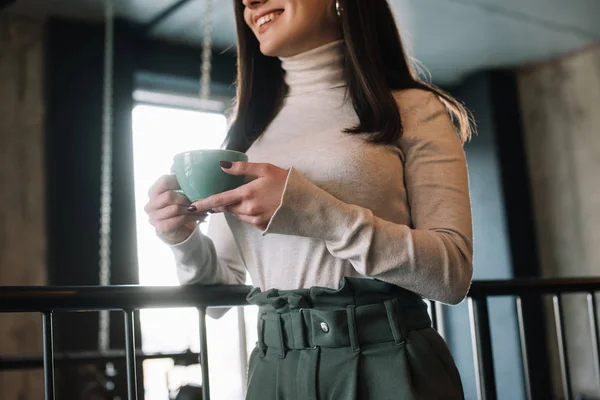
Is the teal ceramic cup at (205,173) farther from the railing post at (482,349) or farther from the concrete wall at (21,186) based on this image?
Result: the concrete wall at (21,186)

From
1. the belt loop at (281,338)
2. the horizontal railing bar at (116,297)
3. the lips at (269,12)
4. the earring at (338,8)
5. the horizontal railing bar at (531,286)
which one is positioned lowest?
the belt loop at (281,338)

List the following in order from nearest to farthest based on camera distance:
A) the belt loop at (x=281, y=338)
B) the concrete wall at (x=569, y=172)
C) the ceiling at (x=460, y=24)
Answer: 1. the belt loop at (x=281, y=338)
2. the ceiling at (x=460, y=24)
3. the concrete wall at (x=569, y=172)

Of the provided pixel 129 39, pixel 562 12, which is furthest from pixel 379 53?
pixel 562 12

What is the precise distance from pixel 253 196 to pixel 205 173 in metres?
0.07

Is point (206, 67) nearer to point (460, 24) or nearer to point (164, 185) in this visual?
point (460, 24)

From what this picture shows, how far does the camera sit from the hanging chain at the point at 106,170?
3861mm

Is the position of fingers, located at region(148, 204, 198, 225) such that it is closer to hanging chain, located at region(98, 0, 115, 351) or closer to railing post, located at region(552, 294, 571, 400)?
railing post, located at region(552, 294, 571, 400)

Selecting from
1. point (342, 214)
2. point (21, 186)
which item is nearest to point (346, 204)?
point (342, 214)

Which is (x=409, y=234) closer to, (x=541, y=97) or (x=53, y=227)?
(x=53, y=227)

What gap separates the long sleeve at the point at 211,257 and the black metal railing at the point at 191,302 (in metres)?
0.03

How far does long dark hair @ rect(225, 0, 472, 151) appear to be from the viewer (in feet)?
3.43

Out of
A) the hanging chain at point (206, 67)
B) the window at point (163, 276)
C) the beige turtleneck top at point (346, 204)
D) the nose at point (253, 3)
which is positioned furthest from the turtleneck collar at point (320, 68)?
the hanging chain at point (206, 67)

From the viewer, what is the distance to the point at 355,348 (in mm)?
937

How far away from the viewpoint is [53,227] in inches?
151
